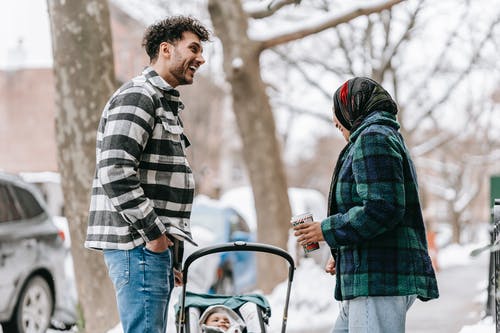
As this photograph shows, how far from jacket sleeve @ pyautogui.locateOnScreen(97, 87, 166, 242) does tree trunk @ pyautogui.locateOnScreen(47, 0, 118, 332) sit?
3602 mm

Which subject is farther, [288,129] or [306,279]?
[288,129]

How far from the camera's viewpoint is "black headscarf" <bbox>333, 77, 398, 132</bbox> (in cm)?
366

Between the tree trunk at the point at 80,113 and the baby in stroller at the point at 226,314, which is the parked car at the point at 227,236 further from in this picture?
the baby in stroller at the point at 226,314

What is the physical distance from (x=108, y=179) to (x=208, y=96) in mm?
31007

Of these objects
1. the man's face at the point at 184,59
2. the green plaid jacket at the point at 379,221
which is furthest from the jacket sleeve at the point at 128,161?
the green plaid jacket at the point at 379,221

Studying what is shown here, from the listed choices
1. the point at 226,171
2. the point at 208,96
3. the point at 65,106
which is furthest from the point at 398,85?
the point at 226,171

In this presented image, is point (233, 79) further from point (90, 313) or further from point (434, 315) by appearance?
point (90, 313)

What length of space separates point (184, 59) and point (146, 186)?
2.24ft

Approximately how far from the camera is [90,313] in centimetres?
728

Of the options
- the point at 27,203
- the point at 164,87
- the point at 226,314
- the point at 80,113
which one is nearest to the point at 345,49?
the point at 27,203

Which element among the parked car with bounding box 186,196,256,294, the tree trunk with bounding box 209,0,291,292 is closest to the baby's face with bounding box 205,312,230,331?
the parked car with bounding box 186,196,256,294

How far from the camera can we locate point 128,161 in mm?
3727

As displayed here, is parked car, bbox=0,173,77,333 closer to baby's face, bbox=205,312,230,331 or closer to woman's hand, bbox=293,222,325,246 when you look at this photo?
baby's face, bbox=205,312,230,331

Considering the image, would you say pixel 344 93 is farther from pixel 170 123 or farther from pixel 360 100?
pixel 170 123
